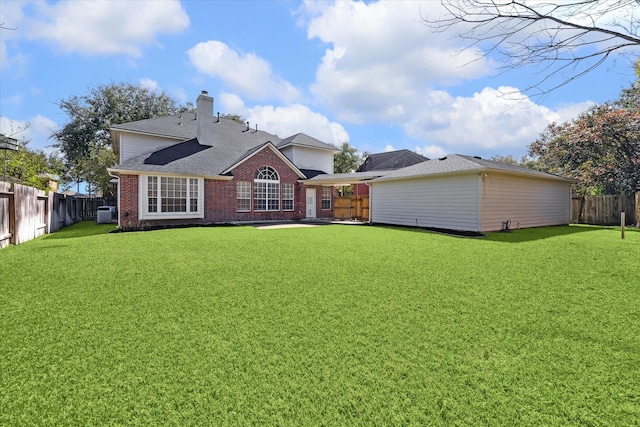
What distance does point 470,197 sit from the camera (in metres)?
12.6

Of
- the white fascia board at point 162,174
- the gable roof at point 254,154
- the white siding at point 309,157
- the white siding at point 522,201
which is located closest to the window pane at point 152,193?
the white fascia board at point 162,174

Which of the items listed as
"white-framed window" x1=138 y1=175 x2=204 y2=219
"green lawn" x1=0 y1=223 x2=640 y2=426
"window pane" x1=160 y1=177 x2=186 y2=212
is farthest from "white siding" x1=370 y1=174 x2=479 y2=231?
"window pane" x1=160 y1=177 x2=186 y2=212

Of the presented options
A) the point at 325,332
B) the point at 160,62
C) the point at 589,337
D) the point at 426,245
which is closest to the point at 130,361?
the point at 325,332

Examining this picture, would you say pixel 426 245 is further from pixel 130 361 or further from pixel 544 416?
pixel 130 361

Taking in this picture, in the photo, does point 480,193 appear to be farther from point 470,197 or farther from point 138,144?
point 138,144

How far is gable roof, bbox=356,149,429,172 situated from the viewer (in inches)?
1190

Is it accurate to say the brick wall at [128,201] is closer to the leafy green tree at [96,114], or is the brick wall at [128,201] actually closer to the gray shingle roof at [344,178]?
the gray shingle roof at [344,178]

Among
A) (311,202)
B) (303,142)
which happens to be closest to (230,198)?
(311,202)

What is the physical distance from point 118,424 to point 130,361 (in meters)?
0.83

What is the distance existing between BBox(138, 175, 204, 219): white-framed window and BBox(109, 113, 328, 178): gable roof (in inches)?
22.9

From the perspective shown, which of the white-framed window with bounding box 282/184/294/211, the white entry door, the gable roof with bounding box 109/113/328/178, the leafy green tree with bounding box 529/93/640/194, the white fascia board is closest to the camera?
the white fascia board

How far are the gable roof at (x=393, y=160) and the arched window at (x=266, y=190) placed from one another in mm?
14910

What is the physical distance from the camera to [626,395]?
232 cm

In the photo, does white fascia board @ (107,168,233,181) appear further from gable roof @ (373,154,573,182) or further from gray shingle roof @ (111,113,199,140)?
gable roof @ (373,154,573,182)
